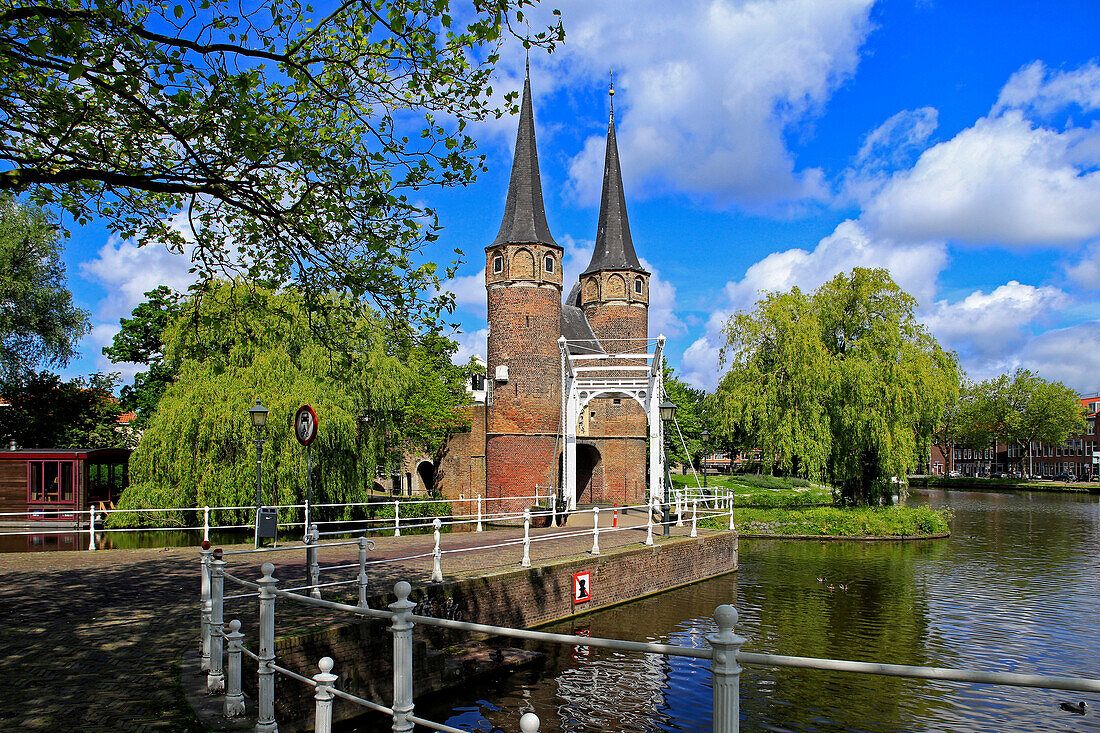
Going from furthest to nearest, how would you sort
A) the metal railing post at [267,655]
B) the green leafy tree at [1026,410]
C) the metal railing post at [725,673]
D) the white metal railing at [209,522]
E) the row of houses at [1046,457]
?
the row of houses at [1046,457], the green leafy tree at [1026,410], the white metal railing at [209,522], the metal railing post at [267,655], the metal railing post at [725,673]

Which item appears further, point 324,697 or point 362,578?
point 362,578

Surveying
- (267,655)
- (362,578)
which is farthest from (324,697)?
(362,578)

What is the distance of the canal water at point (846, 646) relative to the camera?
9.50 m

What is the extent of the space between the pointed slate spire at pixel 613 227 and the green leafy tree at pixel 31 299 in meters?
22.6

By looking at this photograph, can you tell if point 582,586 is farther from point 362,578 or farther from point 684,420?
point 684,420

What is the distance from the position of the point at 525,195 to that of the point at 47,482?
832 inches

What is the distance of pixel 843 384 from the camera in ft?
92.7

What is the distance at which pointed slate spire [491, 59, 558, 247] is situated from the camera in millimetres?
31000

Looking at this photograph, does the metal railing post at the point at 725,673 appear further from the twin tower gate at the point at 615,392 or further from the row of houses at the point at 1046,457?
the row of houses at the point at 1046,457

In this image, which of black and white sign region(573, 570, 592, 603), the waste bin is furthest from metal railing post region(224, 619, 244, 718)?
black and white sign region(573, 570, 592, 603)

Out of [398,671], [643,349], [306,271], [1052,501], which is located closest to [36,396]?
[643,349]

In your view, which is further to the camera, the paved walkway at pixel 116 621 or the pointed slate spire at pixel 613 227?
the pointed slate spire at pixel 613 227

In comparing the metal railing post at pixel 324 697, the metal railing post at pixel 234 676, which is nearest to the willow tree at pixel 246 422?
the metal railing post at pixel 234 676

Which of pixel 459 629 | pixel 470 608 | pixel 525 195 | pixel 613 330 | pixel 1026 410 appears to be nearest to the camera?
pixel 459 629
